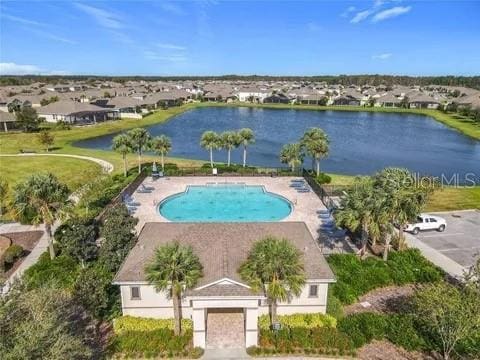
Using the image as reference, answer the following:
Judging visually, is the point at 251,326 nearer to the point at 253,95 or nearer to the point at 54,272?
the point at 54,272

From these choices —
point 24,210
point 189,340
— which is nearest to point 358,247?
point 189,340

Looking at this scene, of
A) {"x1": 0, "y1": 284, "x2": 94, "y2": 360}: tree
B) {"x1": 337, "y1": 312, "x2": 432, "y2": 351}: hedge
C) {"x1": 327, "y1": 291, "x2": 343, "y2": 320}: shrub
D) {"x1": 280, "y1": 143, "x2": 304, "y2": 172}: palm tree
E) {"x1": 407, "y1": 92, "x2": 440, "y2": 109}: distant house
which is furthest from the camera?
{"x1": 407, "y1": 92, "x2": 440, "y2": 109}: distant house

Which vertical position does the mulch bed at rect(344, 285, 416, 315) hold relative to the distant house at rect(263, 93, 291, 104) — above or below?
below

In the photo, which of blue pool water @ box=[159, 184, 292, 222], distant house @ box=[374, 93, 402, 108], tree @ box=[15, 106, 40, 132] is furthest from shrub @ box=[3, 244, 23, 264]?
distant house @ box=[374, 93, 402, 108]

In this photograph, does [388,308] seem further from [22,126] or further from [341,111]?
[341,111]

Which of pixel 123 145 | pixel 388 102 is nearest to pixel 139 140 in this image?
pixel 123 145

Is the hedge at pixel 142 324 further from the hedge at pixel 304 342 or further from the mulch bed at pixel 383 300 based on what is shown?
the mulch bed at pixel 383 300

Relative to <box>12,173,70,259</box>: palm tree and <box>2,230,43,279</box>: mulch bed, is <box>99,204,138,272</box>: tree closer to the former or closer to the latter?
<box>12,173,70,259</box>: palm tree
